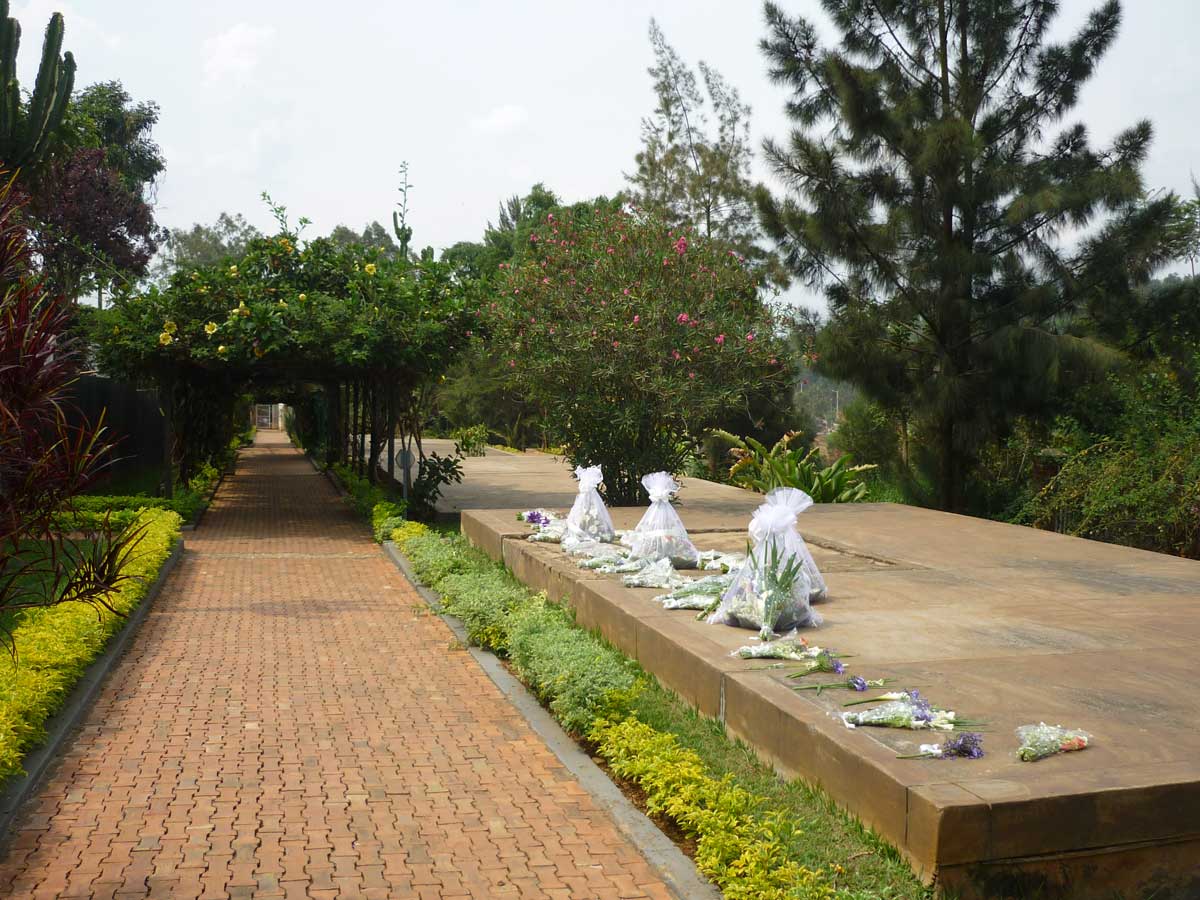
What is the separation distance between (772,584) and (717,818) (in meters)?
2.08

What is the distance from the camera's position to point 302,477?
26.0m

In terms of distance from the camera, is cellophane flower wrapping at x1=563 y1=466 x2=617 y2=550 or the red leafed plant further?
cellophane flower wrapping at x1=563 y1=466 x2=617 y2=550

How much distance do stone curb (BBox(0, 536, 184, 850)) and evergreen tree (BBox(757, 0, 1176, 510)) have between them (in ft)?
38.2

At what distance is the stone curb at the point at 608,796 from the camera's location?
13.1ft

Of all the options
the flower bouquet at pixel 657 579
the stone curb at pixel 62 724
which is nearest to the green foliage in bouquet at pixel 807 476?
the flower bouquet at pixel 657 579

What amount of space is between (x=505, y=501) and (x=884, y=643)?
11274 mm

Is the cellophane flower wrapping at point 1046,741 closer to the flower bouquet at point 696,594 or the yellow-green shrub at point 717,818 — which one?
the yellow-green shrub at point 717,818

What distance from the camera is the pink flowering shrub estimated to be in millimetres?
13281

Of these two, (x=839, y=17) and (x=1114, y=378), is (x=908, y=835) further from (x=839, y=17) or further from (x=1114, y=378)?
(x=839, y=17)

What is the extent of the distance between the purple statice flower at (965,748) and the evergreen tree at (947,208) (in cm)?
1279

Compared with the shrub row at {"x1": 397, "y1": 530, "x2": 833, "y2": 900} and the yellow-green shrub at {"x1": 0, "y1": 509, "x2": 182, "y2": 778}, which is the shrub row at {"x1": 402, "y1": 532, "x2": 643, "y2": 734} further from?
the yellow-green shrub at {"x1": 0, "y1": 509, "x2": 182, "y2": 778}

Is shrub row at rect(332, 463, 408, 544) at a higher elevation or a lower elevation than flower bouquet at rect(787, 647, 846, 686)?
lower

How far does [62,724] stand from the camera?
5.82 m

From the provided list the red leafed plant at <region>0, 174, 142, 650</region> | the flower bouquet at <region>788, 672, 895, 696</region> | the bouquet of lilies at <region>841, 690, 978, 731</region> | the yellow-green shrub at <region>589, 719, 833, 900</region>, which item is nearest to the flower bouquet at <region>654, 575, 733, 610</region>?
the yellow-green shrub at <region>589, 719, 833, 900</region>
